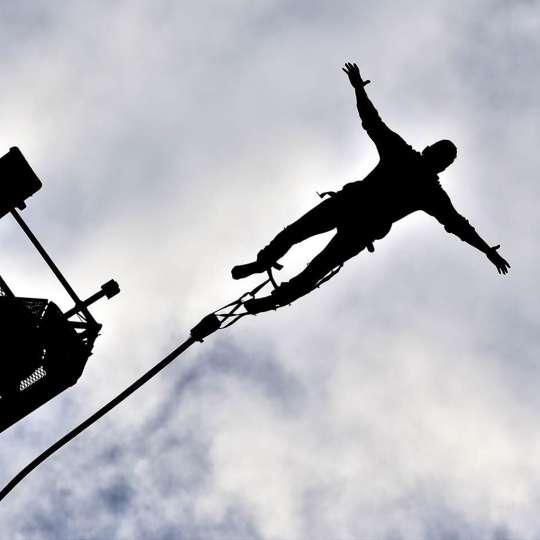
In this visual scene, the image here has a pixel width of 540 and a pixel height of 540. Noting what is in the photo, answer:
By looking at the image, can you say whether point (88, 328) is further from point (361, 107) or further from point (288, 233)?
point (361, 107)

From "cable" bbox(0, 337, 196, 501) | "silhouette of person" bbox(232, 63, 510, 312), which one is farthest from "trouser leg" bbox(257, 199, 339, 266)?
"cable" bbox(0, 337, 196, 501)

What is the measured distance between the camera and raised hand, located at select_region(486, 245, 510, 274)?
847 cm

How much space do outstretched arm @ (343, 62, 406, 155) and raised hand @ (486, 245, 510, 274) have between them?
195 cm

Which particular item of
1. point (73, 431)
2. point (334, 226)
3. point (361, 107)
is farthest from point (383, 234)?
point (73, 431)

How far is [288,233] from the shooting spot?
26.2ft

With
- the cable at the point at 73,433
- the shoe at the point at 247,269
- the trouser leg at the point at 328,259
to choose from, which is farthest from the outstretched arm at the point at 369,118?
the cable at the point at 73,433

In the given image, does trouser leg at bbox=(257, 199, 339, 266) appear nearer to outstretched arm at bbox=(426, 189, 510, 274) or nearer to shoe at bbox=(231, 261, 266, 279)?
shoe at bbox=(231, 261, 266, 279)

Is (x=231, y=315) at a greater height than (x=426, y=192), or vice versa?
(x=426, y=192)

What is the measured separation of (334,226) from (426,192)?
1254 millimetres

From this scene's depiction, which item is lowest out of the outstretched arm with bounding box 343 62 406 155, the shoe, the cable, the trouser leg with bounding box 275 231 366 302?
the cable

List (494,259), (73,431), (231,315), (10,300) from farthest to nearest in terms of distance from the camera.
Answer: (494,259) < (231,315) < (10,300) < (73,431)

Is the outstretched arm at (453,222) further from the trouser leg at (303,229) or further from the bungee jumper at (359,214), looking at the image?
the trouser leg at (303,229)

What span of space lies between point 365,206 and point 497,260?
2.07 meters

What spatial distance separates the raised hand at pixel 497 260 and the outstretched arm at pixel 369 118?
1.95 metres
